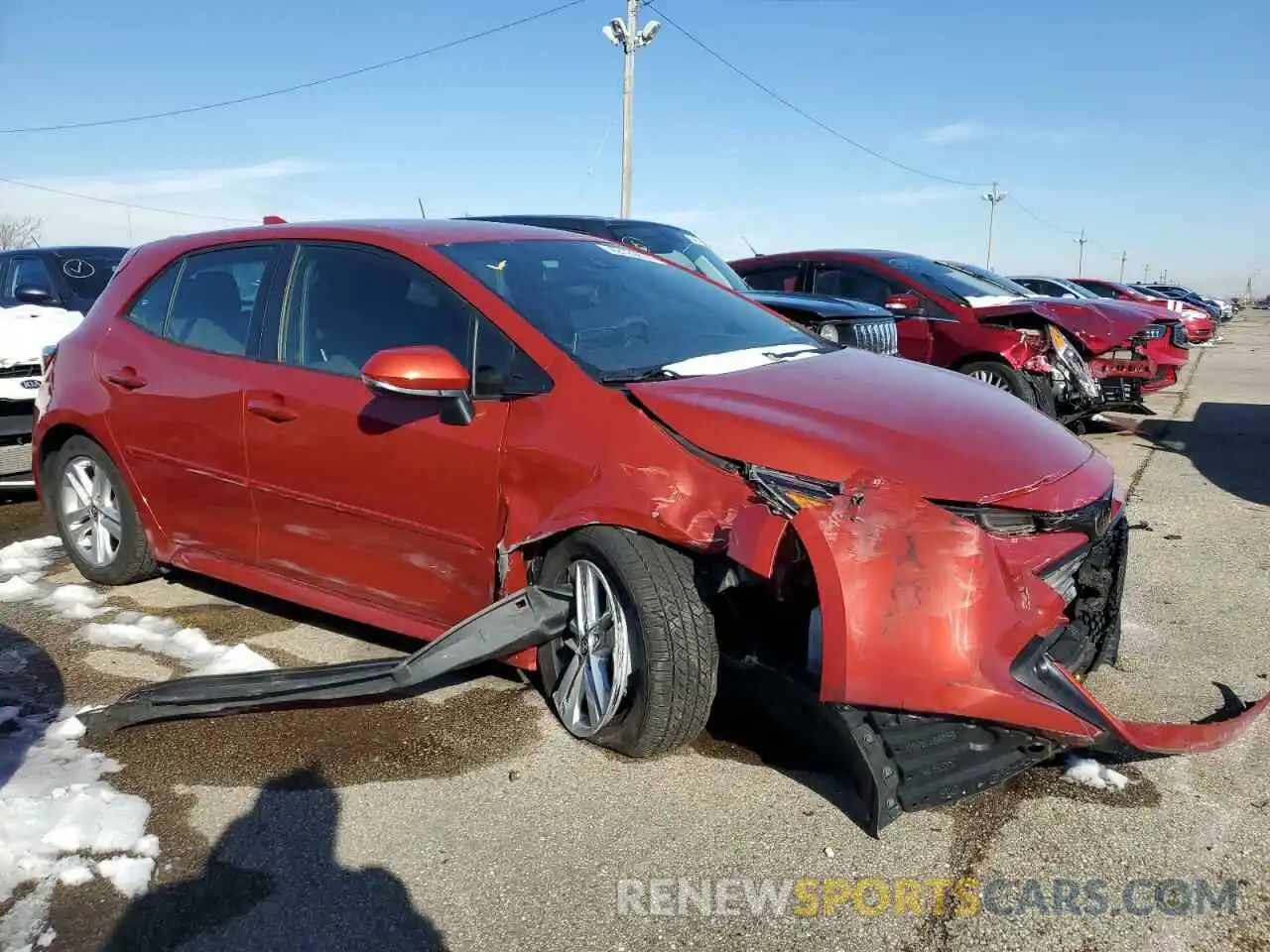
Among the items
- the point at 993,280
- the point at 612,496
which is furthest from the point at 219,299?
the point at 993,280

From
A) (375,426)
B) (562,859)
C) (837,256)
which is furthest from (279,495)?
(837,256)

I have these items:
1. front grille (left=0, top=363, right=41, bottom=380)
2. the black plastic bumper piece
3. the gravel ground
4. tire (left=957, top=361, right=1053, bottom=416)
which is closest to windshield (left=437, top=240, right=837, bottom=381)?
the black plastic bumper piece

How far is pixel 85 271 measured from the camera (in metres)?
9.07

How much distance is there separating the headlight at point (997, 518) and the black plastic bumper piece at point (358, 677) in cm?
116

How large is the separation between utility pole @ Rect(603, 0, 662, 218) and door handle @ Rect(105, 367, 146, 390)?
18558 mm

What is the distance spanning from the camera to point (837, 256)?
9.66 m

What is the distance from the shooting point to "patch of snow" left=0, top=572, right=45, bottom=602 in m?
4.87

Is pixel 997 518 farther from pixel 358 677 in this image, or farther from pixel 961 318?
pixel 961 318

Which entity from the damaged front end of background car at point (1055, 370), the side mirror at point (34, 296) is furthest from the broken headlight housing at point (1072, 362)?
the side mirror at point (34, 296)

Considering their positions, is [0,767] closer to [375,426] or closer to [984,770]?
[375,426]

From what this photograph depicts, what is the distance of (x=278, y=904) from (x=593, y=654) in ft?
3.59

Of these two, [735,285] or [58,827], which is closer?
[58,827]

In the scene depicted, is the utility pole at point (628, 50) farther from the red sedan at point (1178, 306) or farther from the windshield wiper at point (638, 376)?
the windshield wiper at point (638, 376)

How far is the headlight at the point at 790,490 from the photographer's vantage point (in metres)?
2.72
